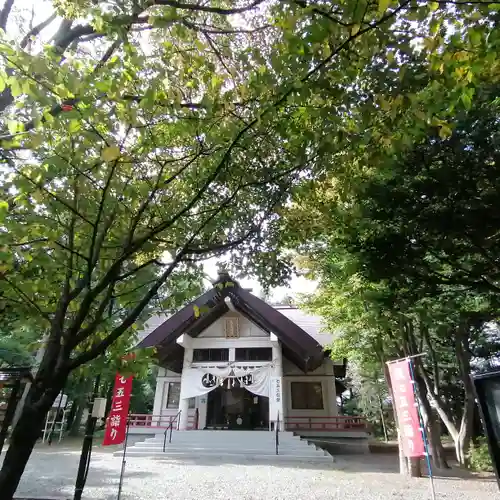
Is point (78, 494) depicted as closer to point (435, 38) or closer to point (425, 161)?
point (435, 38)

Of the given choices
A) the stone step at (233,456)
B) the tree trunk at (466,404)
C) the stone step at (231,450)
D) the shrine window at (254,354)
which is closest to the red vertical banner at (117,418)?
the stone step at (233,456)

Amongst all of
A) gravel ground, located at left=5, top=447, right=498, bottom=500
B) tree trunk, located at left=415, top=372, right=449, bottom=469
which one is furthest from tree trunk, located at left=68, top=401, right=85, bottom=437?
tree trunk, located at left=415, top=372, right=449, bottom=469

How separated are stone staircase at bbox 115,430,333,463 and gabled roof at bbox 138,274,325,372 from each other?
3.15 metres

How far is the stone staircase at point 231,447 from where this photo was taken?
36.1ft

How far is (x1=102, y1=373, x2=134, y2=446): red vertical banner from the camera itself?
7109mm

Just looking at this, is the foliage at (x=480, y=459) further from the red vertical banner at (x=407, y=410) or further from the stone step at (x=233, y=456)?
the stone step at (x=233, y=456)

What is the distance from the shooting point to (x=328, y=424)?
14766 mm

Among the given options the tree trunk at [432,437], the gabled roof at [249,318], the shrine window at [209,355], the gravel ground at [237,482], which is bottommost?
the gravel ground at [237,482]

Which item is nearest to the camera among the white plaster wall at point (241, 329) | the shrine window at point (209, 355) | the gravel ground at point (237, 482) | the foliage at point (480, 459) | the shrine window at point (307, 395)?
the gravel ground at point (237, 482)

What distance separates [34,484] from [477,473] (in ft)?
35.5

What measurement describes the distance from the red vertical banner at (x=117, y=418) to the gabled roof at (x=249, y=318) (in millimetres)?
6575

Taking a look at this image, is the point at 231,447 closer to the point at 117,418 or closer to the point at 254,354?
the point at 254,354

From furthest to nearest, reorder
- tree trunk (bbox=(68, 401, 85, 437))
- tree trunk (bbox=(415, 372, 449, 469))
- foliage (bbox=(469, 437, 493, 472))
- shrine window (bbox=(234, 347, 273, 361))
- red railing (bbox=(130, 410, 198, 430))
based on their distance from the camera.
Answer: tree trunk (bbox=(68, 401, 85, 437)) → shrine window (bbox=(234, 347, 273, 361)) → red railing (bbox=(130, 410, 198, 430)) → tree trunk (bbox=(415, 372, 449, 469)) → foliage (bbox=(469, 437, 493, 472))

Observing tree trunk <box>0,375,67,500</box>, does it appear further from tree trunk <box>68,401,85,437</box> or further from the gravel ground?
tree trunk <box>68,401,85,437</box>
